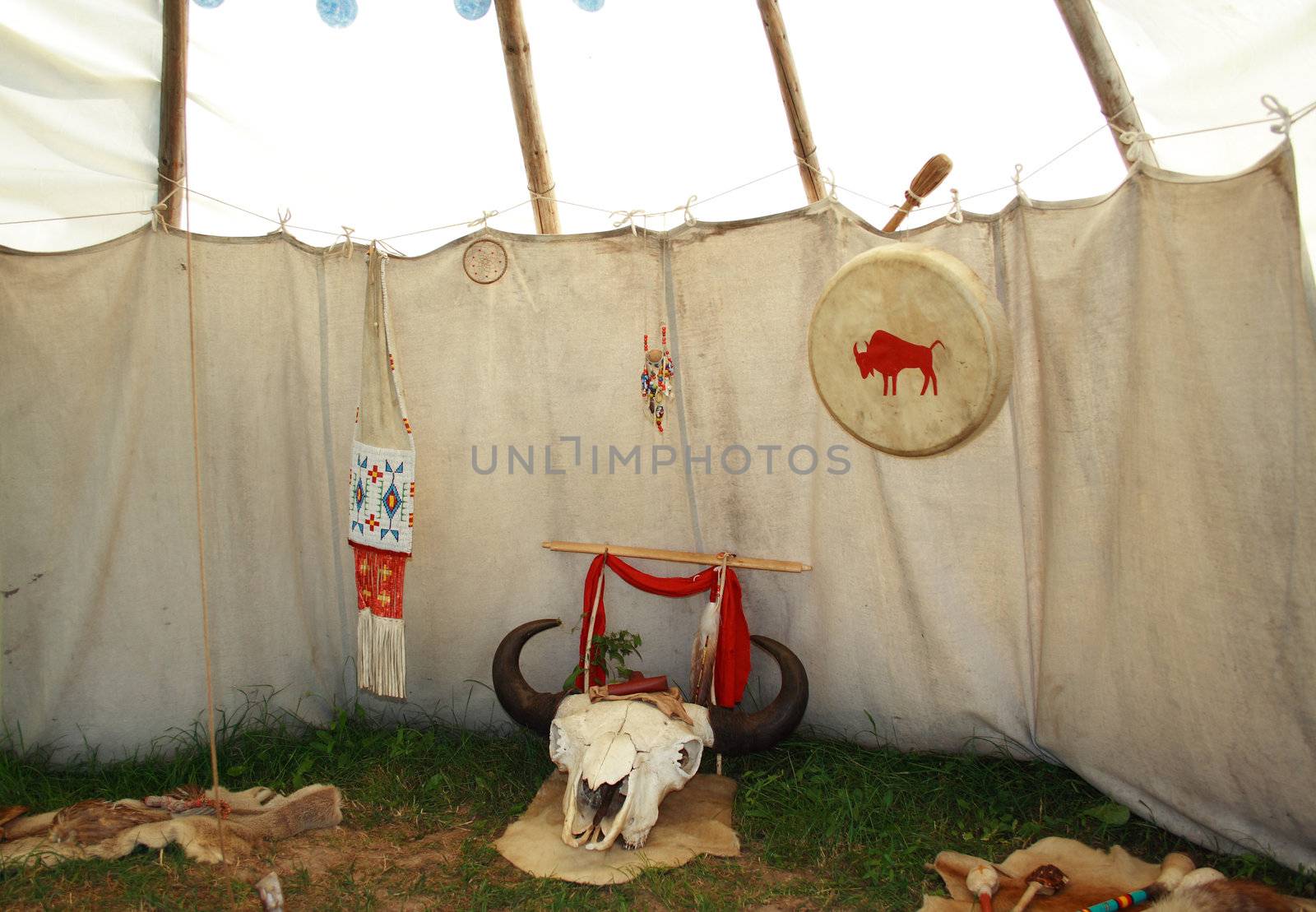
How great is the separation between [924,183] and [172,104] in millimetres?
2614

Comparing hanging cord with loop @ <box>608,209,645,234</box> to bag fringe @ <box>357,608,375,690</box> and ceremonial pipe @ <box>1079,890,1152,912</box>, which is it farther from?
ceremonial pipe @ <box>1079,890,1152,912</box>

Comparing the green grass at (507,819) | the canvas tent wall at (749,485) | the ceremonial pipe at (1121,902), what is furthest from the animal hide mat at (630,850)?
the ceremonial pipe at (1121,902)

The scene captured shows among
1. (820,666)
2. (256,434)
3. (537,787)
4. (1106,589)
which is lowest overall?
(537,787)

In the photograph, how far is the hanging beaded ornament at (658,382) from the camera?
3543 mm

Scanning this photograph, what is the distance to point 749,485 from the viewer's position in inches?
139

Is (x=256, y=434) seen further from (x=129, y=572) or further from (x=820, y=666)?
(x=820, y=666)

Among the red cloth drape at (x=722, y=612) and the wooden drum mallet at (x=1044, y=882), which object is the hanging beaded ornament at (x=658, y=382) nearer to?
the red cloth drape at (x=722, y=612)

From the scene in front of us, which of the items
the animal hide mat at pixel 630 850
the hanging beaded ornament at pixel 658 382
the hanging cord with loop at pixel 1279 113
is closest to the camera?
the hanging cord with loop at pixel 1279 113

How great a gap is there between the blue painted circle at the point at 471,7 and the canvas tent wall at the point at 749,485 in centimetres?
76

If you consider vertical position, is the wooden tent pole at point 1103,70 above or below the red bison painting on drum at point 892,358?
above

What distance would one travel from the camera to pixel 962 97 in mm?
3031

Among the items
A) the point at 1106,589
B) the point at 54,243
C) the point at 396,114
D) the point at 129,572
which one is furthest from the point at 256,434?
the point at 1106,589

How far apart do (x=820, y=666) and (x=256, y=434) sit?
2.38 metres

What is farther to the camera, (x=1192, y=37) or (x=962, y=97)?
(x=962, y=97)
